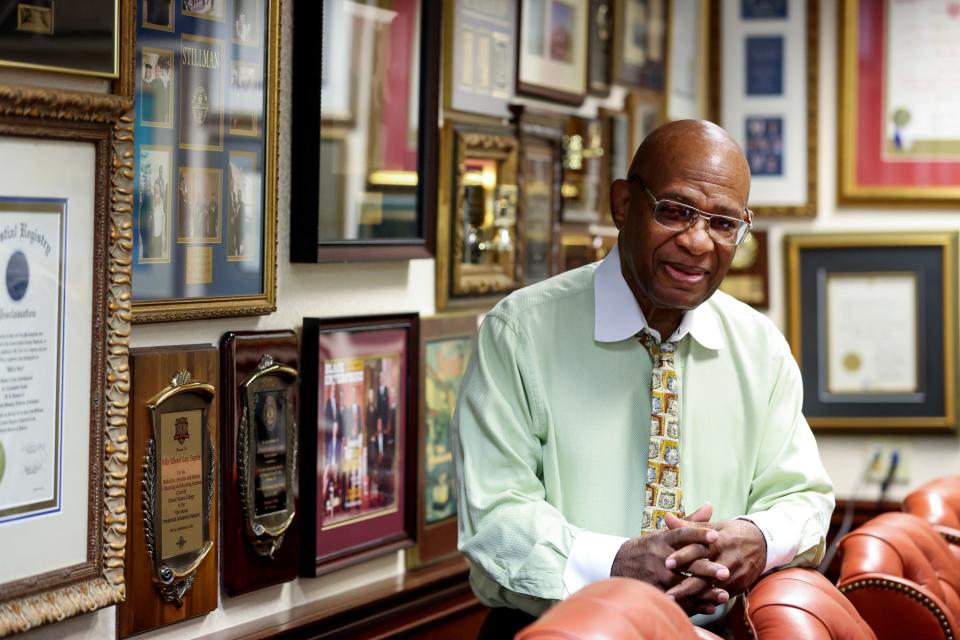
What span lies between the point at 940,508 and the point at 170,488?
2.24 meters

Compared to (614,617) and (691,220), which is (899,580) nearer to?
(691,220)

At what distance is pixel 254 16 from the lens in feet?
7.42

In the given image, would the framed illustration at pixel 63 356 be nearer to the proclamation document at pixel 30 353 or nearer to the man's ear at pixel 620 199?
the proclamation document at pixel 30 353

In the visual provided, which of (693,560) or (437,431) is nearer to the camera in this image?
(693,560)

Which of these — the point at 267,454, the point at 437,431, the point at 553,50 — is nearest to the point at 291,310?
the point at 267,454

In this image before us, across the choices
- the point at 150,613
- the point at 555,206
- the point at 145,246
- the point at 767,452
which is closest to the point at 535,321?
the point at 767,452

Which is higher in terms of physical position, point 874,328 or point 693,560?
point 874,328

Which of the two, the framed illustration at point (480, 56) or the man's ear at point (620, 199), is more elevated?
the framed illustration at point (480, 56)

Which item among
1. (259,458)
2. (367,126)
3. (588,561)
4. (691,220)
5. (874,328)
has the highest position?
(367,126)

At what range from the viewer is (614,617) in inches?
59.4

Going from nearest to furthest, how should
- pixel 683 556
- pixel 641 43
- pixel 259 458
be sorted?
pixel 683 556, pixel 259 458, pixel 641 43

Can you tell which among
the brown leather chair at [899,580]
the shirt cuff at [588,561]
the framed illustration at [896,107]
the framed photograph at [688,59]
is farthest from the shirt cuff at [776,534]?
the framed illustration at [896,107]

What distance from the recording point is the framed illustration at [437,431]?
2.88 meters

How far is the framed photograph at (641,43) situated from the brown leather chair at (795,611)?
6.61 ft
